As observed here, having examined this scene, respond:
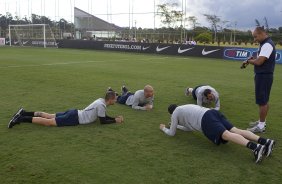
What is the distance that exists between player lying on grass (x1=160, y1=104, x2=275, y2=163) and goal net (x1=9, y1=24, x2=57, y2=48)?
39.6 meters

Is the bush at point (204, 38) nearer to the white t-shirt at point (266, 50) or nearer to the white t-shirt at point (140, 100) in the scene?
the white t-shirt at point (140, 100)

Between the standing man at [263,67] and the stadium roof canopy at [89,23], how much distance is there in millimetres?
41939

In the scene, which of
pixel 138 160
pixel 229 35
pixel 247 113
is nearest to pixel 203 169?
pixel 138 160

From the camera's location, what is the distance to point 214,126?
18.6 feet

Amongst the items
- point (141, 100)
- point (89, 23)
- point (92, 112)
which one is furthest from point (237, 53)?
point (89, 23)

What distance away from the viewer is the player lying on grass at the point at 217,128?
541 centimetres

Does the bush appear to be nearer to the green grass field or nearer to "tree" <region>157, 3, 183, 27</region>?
"tree" <region>157, 3, 183, 27</region>

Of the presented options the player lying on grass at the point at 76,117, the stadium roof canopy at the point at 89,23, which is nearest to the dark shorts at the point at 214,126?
the player lying on grass at the point at 76,117

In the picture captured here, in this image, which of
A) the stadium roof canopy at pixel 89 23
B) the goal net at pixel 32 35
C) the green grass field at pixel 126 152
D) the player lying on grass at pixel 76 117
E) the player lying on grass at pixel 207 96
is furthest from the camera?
the stadium roof canopy at pixel 89 23

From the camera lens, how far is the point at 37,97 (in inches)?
401

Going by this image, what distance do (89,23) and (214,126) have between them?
157 feet

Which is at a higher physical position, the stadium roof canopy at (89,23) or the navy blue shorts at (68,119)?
Answer: the stadium roof canopy at (89,23)

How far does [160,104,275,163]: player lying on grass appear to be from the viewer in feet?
17.8

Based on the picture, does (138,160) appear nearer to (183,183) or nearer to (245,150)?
(183,183)
